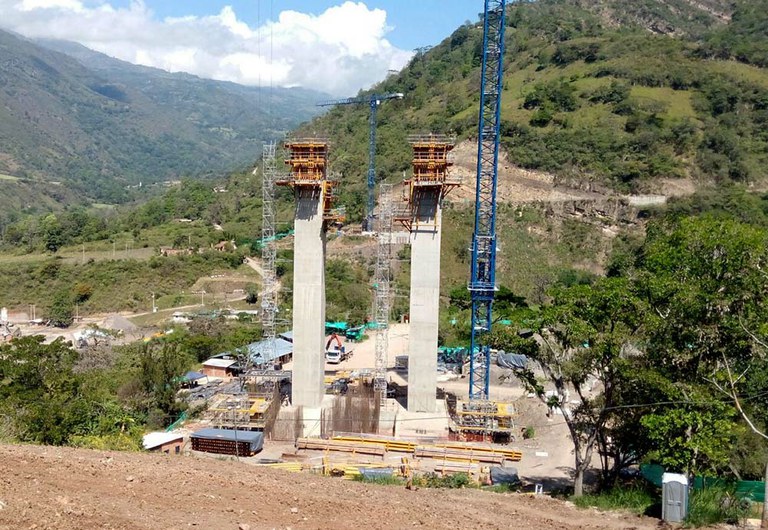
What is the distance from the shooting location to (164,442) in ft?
69.9

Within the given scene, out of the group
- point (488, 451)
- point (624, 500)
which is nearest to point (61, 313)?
point (488, 451)

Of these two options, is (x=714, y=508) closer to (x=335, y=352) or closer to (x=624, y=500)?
(x=624, y=500)

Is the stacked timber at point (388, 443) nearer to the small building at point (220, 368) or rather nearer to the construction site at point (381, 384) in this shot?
the construction site at point (381, 384)

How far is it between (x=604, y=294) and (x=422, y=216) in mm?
9884

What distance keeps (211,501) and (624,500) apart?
8.60m

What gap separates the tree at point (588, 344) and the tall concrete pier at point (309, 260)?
33.1 feet

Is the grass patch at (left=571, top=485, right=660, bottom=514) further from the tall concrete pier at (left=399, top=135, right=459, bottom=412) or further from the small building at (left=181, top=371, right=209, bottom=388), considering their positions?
the small building at (left=181, top=371, right=209, bottom=388)

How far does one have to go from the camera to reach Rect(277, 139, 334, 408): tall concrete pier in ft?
78.2

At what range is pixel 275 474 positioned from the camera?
43.1ft

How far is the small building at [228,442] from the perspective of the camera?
2123 cm

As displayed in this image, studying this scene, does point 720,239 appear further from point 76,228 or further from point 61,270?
point 76,228

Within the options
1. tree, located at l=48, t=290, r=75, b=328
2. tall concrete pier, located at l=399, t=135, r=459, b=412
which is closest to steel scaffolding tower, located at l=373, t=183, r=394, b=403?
tall concrete pier, located at l=399, t=135, r=459, b=412

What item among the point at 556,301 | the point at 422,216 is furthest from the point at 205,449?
the point at 556,301

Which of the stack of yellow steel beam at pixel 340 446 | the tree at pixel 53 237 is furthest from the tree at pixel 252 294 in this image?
the stack of yellow steel beam at pixel 340 446
